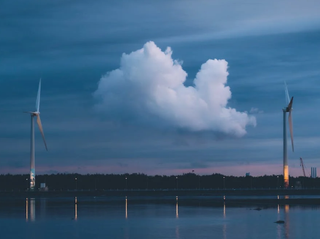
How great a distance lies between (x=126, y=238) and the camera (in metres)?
87.9

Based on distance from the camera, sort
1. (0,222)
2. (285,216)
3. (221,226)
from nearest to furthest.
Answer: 1. (221,226)
2. (0,222)
3. (285,216)

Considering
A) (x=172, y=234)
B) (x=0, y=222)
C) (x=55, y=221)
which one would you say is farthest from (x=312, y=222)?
(x=0, y=222)

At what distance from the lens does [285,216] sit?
124812 mm

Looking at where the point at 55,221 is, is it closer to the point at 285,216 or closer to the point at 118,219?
the point at 118,219

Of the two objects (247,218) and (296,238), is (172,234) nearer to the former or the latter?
(296,238)

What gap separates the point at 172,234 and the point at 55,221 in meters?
33.9

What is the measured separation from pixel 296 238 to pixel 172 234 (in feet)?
62.3

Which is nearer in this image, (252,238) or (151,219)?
(252,238)

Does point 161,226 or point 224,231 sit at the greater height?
point 161,226

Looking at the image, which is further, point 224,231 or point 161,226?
point 161,226

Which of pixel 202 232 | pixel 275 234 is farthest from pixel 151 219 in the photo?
pixel 275 234

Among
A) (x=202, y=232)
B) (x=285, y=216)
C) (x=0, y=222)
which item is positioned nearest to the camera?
(x=202, y=232)

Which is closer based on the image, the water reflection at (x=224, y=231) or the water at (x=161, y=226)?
the water reflection at (x=224, y=231)

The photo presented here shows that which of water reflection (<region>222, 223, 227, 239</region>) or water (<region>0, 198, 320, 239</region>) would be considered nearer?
water reflection (<region>222, 223, 227, 239</region>)
